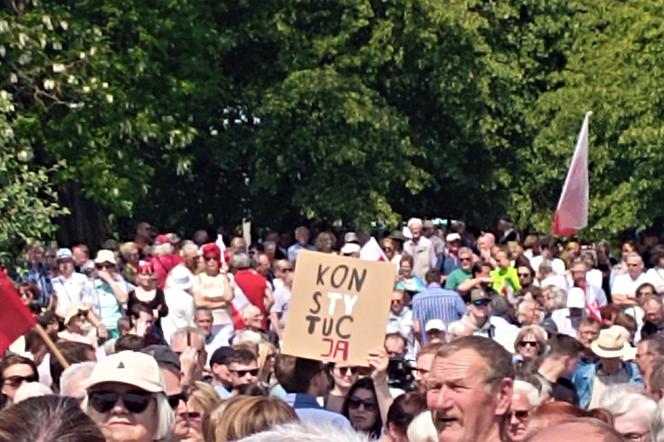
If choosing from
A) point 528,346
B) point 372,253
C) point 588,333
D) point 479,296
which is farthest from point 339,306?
point 372,253

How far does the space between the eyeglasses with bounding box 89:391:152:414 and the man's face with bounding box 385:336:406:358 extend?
717cm

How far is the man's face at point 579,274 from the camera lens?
21125 mm

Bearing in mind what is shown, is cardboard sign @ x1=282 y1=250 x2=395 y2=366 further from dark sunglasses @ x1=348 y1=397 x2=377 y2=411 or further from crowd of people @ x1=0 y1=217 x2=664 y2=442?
dark sunglasses @ x1=348 y1=397 x2=377 y2=411

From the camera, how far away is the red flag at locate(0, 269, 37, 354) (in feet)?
33.0

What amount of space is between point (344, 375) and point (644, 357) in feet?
6.43

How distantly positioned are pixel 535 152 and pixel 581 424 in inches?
1408

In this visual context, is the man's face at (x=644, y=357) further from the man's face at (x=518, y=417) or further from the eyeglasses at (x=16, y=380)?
the eyeglasses at (x=16, y=380)

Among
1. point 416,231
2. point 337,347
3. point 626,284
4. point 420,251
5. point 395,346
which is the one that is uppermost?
point 416,231

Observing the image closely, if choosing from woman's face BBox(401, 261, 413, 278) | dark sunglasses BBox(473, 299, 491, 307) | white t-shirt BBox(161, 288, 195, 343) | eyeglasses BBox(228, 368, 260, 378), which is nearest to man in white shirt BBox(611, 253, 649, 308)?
woman's face BBox(401, 261, 413, 278)

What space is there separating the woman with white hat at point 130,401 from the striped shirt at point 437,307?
10738 mm

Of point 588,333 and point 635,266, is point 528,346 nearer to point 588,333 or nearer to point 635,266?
point 588,333

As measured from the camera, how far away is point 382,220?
3497 cm

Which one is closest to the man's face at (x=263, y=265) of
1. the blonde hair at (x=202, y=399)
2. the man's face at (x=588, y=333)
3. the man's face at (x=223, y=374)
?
the man's face at (x=588, y=333)

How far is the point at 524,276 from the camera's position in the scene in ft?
76.0
